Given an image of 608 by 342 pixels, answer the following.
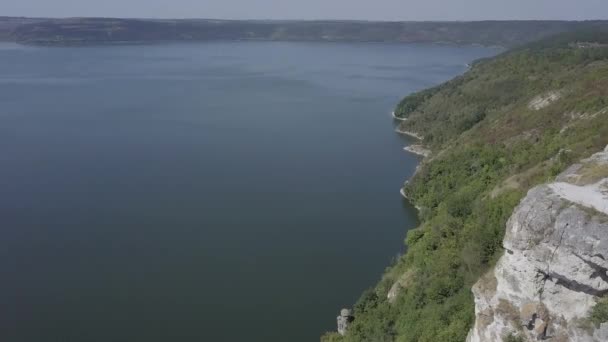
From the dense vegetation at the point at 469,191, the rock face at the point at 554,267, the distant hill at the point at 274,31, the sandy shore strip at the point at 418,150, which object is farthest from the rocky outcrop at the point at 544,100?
the distant hill at the point at 274,31

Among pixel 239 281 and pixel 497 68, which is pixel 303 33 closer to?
pixel 497 68

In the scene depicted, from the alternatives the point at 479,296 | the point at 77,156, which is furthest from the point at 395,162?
the point at 479,296

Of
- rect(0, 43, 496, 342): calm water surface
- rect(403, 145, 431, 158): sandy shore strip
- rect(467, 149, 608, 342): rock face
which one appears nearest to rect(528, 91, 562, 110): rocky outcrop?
rect(0, 43, 496, 342): calm water surface

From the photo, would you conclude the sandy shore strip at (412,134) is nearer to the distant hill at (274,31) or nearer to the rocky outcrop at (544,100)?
the rocky outcrop at (544,100)

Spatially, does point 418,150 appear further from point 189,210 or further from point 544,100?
point 189,210

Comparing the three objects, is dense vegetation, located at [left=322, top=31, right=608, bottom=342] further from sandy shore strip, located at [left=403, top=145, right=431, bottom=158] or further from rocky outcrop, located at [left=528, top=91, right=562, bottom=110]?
sandy shore strip, located at [left=403, top=145, right=431, bottom=158]
